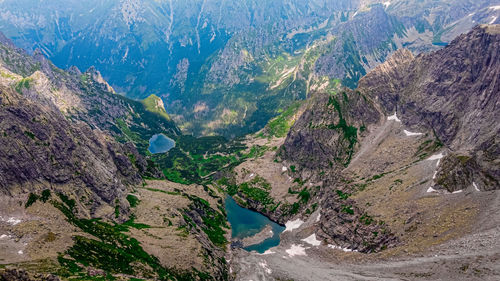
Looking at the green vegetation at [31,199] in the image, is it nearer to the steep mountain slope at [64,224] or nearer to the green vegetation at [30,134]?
the steep mountain slope at [64,224]

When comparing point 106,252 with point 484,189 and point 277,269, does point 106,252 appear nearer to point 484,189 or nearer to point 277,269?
point 277,269

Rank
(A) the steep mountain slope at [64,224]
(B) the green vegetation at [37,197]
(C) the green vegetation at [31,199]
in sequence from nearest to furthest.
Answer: (A) the steep mountain slope at [64,224] < (C) the green vegetation at [31,199] < (B) the green vegetation at [37,197]

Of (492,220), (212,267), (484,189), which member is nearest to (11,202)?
(212,267)

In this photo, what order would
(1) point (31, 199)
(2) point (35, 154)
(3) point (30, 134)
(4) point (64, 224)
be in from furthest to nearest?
(3) point (30, 134) → (2) point (35, 154) → (1) point (31, 199) → (4) point (64, 224)

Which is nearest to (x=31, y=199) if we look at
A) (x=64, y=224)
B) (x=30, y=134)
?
(x=64, y=224)

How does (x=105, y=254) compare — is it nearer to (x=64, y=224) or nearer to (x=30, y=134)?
Result: (x=64, y=224)

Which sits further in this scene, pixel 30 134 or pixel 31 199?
pixel 30 134

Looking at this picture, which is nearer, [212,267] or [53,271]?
[53,271]

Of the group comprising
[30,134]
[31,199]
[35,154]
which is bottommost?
[31,199]

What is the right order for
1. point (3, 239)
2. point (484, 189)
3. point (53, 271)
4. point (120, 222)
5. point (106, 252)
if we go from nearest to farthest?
point (53, 271) → point (3, 239) → point (106, 252) → point (484, 189) → point (120, 222)

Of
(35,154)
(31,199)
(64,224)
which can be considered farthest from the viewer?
(35,154)

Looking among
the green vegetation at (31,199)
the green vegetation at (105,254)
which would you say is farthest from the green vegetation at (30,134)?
the green vegetation at (31,199)
